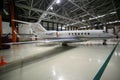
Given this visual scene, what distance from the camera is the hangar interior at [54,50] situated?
3060 millimetres

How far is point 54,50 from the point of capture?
25.9 feet

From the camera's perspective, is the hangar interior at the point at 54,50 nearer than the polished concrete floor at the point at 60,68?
No

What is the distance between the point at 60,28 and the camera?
27.5 metres

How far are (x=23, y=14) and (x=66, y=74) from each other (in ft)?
49.4

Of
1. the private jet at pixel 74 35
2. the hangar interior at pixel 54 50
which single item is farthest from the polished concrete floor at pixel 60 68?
the private jet at pixel 74 35

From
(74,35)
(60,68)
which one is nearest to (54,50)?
(74,35)

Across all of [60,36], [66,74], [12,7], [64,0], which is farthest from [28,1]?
[66,74]

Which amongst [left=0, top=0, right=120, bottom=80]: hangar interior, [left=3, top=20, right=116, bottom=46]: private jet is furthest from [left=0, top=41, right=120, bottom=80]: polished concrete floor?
[left=3, top=20, right=116, bottom=46]: private jet

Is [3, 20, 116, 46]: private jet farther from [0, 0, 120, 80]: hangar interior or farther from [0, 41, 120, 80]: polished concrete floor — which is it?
[0, 41, 120, 80]: polished concrete floor

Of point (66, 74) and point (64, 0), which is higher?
point (64, 0)

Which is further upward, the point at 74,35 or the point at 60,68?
the point at 74,35

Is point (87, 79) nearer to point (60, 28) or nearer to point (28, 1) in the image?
point (28, 1)

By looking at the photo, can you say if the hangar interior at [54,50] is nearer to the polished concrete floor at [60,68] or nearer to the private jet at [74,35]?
the polished concrete floor at [60,68]

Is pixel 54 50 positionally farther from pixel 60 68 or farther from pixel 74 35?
pixel 60 68
